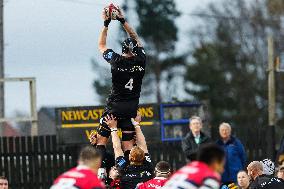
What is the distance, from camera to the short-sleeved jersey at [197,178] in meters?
10.9

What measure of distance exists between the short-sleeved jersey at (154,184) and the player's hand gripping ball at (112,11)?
8.01 ft

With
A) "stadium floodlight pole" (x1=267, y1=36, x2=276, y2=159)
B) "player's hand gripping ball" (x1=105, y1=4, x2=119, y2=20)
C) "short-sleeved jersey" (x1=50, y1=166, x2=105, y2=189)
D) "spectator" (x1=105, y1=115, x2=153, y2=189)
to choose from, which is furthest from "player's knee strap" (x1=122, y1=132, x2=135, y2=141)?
"stadium floodlight pole" (x1=267, y1=36, x2=276, y2=159)

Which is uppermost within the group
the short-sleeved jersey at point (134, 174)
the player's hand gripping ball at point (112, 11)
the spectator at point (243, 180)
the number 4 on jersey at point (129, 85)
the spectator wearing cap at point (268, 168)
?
the player's hand gripping ball at point (112, 11)

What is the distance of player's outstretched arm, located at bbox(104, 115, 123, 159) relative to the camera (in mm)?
15015

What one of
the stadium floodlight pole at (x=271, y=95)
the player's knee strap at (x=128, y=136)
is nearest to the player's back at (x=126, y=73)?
the player's knee strap at (x=128, y=136)

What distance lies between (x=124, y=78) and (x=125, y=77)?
22 millimetres

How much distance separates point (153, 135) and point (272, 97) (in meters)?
6.30

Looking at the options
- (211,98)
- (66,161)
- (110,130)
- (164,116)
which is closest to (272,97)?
(164,116)

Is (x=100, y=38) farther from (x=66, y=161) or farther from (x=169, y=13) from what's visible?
(x=169, y=13)

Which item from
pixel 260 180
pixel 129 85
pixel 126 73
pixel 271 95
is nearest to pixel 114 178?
pixel 129 85

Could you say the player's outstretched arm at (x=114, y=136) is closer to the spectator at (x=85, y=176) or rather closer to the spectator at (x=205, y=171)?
the spectator at (x=85, y=176)

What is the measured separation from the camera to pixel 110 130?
15516mm

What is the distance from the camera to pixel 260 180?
1594 cm

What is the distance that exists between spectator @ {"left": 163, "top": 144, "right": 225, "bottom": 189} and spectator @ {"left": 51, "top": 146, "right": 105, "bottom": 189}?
3.25ft
